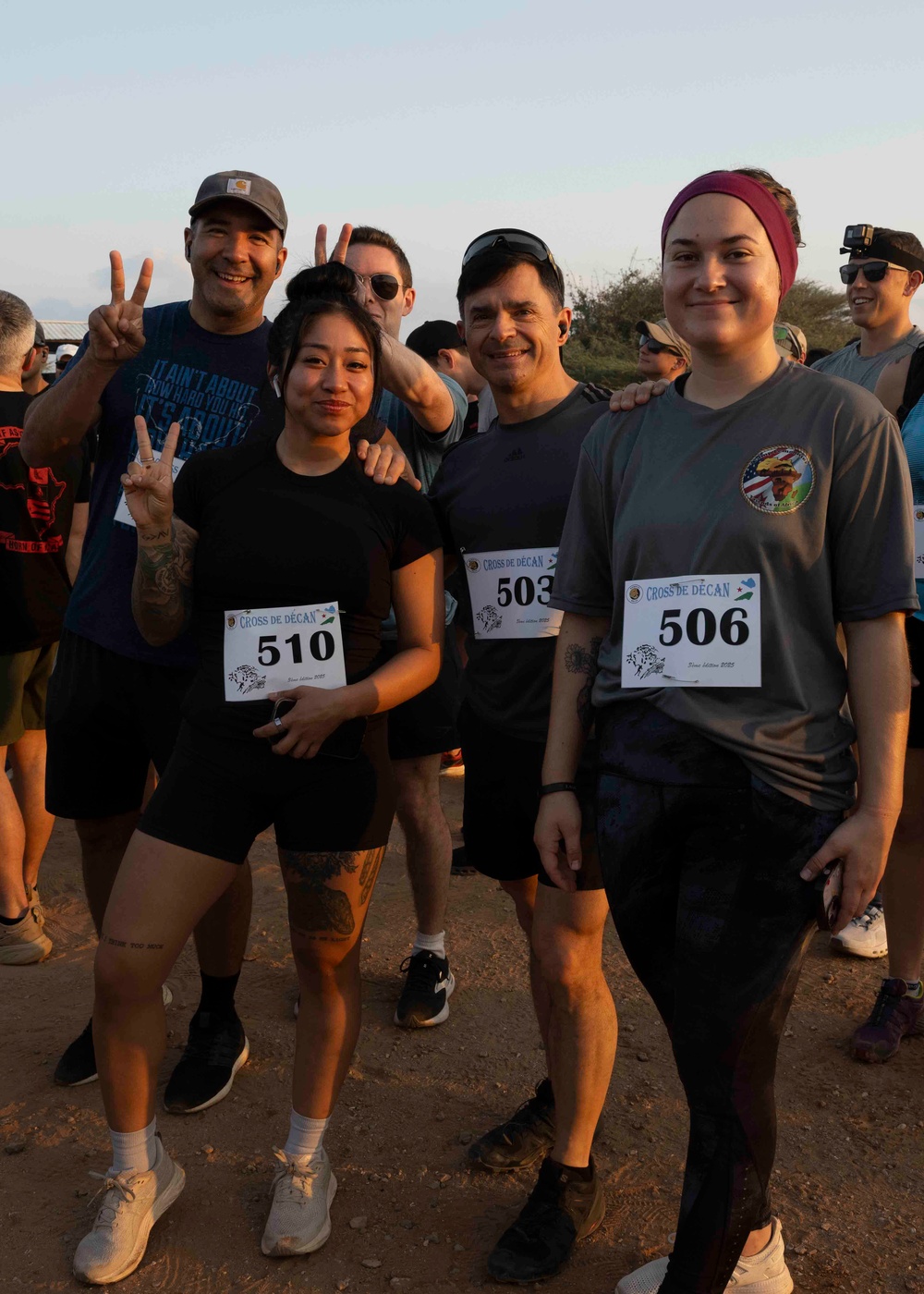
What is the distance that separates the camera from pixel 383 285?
4293 millimetres

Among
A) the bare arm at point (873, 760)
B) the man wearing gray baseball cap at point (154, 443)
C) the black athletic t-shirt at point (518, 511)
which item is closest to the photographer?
the bare arm at point (873, 760)

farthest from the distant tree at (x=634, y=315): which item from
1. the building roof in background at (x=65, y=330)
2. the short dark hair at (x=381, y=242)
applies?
the short dark hair at (x=381, y=242)

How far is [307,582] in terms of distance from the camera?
2660 mm

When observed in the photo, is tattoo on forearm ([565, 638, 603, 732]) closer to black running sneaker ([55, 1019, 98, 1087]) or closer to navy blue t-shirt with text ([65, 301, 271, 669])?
navy blue t-shirt with text ([65, 301, 271, 669])

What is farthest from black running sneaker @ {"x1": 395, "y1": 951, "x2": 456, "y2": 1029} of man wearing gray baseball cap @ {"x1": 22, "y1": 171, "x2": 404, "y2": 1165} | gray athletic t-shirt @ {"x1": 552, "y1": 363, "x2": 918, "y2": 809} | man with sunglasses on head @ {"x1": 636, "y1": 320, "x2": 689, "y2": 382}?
man with sunglasses on head @ {"x1": 636, "y1": 320, "x2": 689, "y2": 382}

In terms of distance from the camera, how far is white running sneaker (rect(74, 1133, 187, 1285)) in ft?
8.52

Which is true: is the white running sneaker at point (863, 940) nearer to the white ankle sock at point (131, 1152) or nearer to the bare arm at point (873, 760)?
the bare arm at point (873, 760)

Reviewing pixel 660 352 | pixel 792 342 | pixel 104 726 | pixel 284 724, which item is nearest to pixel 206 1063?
pixel 104 726

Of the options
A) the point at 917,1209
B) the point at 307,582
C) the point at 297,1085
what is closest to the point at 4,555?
the point at 307,582

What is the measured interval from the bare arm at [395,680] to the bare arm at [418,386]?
0.62 m

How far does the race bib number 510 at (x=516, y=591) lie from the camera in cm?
276

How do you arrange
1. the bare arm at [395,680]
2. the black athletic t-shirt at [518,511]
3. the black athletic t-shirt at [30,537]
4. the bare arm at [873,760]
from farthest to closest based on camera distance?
the black athletic t-shirt at [30,537]
the black athletic t-shirt at [518,511]
the bare arm at [395,680]
the bare arm at [873,760]

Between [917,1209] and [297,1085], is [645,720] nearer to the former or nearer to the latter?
[297,1085]

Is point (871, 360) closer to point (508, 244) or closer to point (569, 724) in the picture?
point (508, 244)
